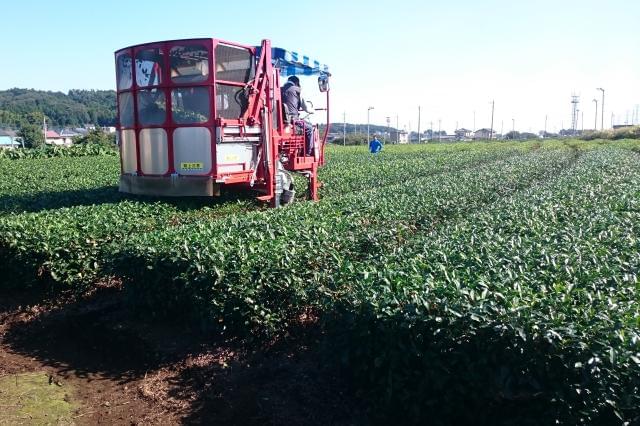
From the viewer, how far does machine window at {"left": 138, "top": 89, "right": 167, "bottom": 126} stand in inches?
367

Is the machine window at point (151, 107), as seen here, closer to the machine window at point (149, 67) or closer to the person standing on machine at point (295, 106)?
the machine window at point (149, 67)

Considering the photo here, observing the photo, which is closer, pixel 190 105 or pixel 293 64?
pixel 190 105

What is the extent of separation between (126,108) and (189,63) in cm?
166

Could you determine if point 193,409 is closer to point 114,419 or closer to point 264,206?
point 114,419

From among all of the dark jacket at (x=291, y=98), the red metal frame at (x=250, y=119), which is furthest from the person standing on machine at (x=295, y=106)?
the red metal frame at (x=250, y=119)

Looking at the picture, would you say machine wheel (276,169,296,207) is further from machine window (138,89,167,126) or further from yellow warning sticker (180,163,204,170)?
machine window (138,89,167,126)

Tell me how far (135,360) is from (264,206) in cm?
580

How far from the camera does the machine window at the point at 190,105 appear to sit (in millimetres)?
9062

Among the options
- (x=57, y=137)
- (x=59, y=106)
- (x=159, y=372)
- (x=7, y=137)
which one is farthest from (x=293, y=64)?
(x=59, y=106)

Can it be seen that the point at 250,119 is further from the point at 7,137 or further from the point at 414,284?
the point at 7,137

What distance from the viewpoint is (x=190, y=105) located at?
9164 millimetres

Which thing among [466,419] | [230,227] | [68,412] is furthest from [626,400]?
[230,227]

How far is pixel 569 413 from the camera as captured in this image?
315cm

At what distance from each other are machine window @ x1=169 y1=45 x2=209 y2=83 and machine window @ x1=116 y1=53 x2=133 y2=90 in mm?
1002
